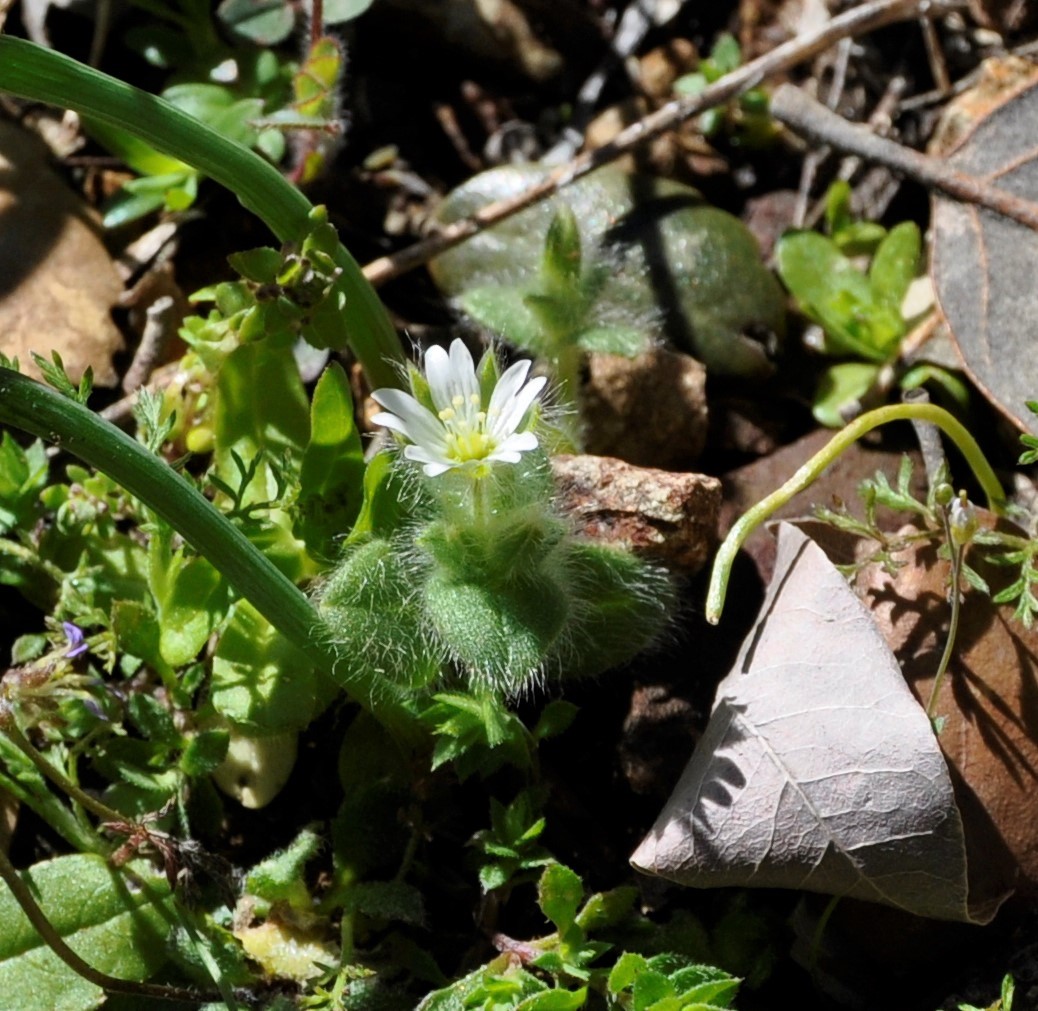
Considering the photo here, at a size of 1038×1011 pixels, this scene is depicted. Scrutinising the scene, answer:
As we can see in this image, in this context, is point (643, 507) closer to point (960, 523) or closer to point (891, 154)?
point (960, 523)

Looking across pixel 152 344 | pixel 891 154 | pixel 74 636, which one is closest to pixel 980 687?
pixel 891 154

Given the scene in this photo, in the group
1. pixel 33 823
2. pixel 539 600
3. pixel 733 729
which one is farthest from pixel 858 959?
pixel 33 823

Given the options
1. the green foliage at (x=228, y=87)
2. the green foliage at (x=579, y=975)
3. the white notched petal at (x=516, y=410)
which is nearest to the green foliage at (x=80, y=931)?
the green foliage at (x=579, y=975)

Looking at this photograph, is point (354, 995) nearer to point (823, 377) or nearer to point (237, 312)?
point (237, 312)

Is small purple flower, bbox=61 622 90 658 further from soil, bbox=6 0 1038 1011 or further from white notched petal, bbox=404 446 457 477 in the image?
white notched petal, bbox=404 446 457 477

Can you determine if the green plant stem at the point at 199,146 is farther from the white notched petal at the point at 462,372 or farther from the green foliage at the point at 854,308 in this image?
the green foliage at the point at 854,308
